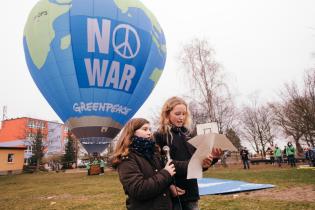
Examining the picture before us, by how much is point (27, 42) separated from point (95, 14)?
4.02 m

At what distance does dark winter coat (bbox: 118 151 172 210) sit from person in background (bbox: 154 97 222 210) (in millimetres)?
264

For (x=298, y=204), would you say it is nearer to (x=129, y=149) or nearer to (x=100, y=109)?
(x=129, y=149)

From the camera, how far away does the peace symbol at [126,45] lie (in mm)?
12891

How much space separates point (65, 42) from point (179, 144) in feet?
36.8

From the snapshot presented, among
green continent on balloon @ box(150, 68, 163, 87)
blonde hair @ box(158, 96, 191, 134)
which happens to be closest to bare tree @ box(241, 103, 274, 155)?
green continent on balloon @ box(150, 68, 163, 87)

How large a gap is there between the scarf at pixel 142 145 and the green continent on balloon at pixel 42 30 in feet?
38.6

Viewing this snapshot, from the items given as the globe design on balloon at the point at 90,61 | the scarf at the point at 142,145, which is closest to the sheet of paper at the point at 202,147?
the scarf at the point at 142,145

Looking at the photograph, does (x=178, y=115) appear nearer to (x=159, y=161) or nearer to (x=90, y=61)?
(x=159, y=161)

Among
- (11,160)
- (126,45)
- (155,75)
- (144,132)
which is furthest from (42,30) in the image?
(11,160)

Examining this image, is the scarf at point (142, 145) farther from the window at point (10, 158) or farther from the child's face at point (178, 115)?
the window at point (10, 158)

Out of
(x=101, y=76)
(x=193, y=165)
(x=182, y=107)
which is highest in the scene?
(x=101, y=76)

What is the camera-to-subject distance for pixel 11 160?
125 ft

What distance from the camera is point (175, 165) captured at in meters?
2.83

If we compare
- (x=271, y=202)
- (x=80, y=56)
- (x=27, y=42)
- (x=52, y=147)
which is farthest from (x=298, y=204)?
(x=52, y=147)
